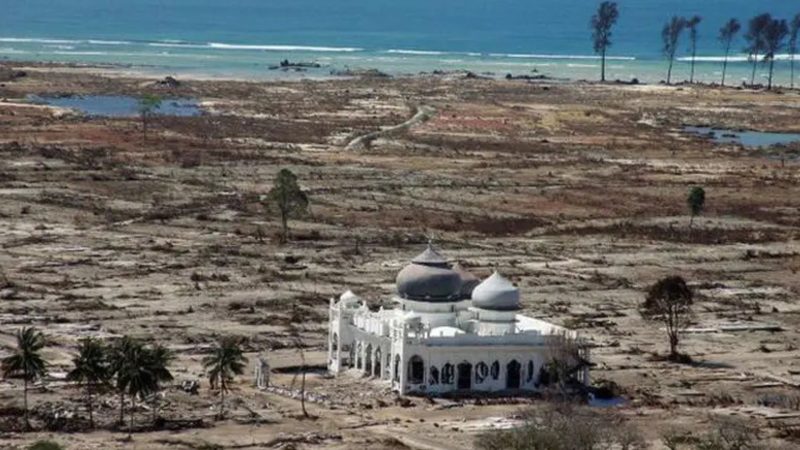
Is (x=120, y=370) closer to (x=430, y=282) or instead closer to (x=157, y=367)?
(x=157, y=367)

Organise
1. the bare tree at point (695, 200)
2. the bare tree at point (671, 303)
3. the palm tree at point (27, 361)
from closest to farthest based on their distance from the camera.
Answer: the palm tree at point (27, 361) → the bare tree at point (671, 303) → the bare tree at point (695, 200)

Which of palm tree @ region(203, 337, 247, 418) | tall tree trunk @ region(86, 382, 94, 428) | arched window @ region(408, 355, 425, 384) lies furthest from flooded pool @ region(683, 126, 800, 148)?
tall tree trunk @ region(86, 382, 94, 428)

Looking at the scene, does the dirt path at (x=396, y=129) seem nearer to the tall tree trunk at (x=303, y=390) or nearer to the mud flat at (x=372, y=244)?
the mud flat at (x=372, y=244)

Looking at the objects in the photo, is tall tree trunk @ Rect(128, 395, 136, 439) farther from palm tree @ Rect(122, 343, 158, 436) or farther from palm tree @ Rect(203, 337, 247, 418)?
palm tree @ Rect(203, 337, 247, 418)

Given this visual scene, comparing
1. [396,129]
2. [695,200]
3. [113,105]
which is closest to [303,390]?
[695,200]

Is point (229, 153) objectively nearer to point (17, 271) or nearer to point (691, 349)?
point (17, 271)

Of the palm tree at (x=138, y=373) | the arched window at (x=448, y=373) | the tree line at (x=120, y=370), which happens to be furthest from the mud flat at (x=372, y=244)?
the arched window at (x=448, y=373)

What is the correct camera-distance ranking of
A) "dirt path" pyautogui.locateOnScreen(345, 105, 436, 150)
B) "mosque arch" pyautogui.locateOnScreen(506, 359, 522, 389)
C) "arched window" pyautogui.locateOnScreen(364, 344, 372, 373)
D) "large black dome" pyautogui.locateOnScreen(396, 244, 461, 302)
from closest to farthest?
1. "mosque arch" pyautogui.locateOnScreen(506, 359, 522, 389)
2. "large black dome" pyautogui.locateOnScreen(396, 244, 461, 302)
3. "arched window" pyautogui.locateOnScreen(364, 344, 372, 373)
4. "dirt path" pyautogui.locateOnScreen(345, 105, 436, 150)

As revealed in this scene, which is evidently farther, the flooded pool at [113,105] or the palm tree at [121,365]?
the flooded pool at [113,105]
